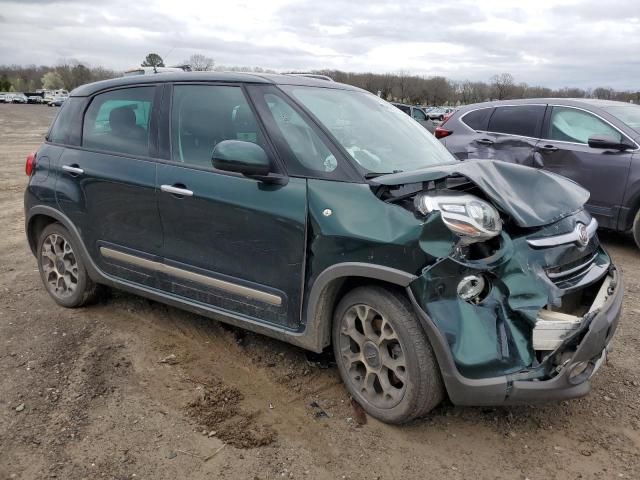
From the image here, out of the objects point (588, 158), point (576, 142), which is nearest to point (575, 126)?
point (576, 142)

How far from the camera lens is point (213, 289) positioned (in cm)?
361

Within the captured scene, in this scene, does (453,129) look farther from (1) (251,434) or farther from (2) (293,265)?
(1) (251,434)

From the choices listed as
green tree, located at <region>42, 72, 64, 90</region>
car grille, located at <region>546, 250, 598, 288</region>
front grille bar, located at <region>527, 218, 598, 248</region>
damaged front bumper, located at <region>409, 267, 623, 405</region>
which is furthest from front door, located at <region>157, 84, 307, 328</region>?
green tree, located at <region>42, 72, 64, 90</region>

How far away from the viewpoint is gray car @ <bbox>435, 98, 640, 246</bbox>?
21.2 feet

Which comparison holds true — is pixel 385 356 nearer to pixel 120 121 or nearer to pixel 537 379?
pixel 537 379

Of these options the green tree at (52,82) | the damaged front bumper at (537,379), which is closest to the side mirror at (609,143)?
the damaged front bumper at (537,379)

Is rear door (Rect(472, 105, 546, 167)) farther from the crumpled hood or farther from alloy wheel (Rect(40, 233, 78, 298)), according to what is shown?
alloy wheel (Rect(40, 233, 78, 298))

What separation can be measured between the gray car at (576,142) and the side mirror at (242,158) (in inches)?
129

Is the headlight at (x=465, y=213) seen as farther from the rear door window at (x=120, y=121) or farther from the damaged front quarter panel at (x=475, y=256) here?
the rear door window at (x=120, y=121)

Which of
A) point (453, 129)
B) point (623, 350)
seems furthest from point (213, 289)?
point (453, 129)

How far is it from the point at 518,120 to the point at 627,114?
1.25 metres

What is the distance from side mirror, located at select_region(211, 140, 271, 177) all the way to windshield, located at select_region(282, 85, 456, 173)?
45 cm

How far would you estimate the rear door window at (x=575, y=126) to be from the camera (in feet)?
22.1

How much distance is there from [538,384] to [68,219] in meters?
3.56
